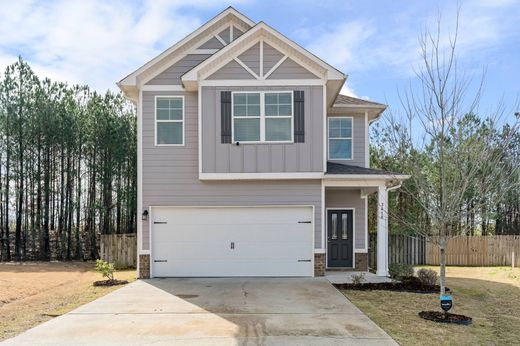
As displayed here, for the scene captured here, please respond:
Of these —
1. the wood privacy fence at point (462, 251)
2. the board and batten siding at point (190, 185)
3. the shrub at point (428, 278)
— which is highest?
the board and batten siding at point (190, 185)

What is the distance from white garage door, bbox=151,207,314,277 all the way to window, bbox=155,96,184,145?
1995mm

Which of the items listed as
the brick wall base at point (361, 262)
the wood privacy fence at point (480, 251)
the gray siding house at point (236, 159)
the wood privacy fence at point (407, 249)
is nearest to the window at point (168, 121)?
the gray siding house at point (236, 159)

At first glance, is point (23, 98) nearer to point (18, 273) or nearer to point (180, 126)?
point (18, 273)

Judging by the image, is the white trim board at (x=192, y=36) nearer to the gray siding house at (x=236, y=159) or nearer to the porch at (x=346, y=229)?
the gray siding house at (x=236, y=159)

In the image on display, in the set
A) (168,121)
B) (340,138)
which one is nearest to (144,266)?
(168,121)

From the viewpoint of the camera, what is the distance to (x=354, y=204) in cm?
1459

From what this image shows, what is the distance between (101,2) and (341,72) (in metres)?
6.23

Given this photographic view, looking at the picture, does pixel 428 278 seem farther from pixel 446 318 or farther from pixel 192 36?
pixel 192 36

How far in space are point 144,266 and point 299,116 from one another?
20.1 feet

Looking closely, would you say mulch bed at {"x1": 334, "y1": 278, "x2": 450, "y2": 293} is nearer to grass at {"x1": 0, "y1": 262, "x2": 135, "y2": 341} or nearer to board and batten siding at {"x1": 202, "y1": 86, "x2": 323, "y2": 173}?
board and batten siding at {"x1": 202, "y1": 86, "x2": 323, "y2": 173}

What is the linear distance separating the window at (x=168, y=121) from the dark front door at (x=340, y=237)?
220 inches

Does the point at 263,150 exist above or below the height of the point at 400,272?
above

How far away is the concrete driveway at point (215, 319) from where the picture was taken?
6281mm

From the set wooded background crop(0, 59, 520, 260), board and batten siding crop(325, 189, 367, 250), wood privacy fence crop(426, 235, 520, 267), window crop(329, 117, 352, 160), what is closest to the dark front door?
board and batten siding crop(325, 189, 367, 250)
